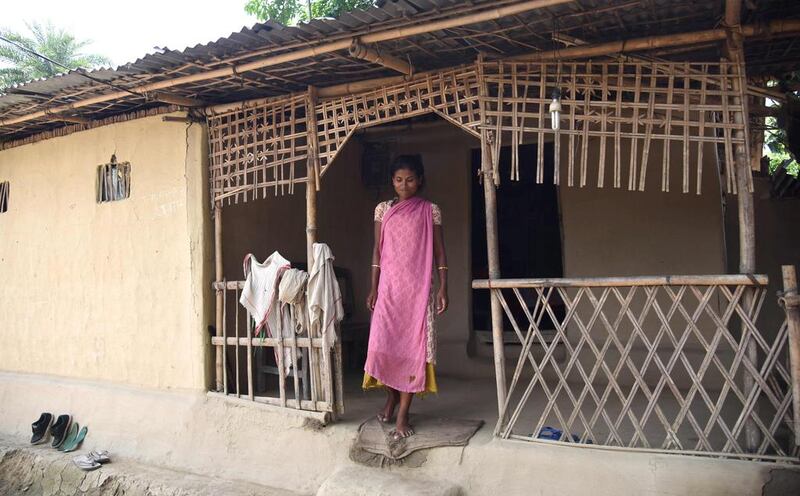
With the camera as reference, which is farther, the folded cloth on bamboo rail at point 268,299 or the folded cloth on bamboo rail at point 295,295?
the folded cloth on bamboo rail at point 268,299

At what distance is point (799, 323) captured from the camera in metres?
3.08

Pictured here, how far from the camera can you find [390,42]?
151 inches

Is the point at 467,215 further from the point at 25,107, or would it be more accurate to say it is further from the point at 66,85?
the point at 25,107

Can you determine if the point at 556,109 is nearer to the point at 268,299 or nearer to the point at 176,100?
the point at 268,299

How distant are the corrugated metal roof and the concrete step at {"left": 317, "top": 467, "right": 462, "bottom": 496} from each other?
2.61 m

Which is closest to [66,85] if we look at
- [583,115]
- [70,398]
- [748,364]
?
[70,398]

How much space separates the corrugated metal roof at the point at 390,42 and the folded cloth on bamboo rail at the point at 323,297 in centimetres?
126

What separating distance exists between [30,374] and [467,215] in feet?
14.8

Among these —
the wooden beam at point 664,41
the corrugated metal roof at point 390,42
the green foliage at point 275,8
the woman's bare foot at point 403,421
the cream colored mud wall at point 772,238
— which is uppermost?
the green foliage at point 275,8

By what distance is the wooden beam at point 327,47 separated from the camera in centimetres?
328

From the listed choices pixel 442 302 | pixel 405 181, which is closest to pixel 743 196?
pixel 442 302

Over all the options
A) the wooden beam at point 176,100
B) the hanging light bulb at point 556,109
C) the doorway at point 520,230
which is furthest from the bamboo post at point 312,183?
the doorway at point 520,230

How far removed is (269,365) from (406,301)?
5.83 feet

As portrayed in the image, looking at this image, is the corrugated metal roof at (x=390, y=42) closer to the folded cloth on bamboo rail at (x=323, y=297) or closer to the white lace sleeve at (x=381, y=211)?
the white lace sleeve at (x=381, y=211)
